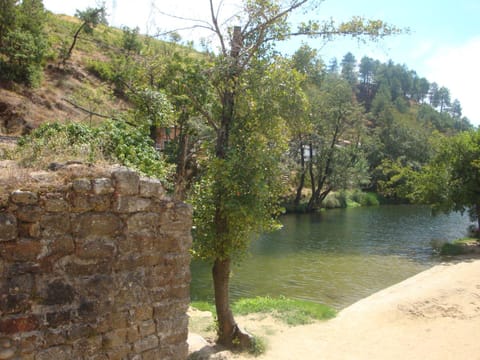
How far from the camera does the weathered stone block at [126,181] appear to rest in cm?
462

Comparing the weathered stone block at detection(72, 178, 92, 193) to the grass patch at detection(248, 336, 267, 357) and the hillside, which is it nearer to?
the grass patch at detection(248, 336, 267, 357)

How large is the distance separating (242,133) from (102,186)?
13.0ft

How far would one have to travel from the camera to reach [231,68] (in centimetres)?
792

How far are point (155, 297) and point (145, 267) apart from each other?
0.41 meters

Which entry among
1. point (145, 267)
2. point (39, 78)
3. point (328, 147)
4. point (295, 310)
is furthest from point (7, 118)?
point (328, 147)

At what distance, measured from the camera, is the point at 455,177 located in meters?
20.6

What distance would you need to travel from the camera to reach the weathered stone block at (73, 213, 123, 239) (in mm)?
4348

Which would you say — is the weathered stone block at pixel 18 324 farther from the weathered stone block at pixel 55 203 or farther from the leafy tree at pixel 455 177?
the leafy tree at pixel 455 177

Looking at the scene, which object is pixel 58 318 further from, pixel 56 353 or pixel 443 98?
pixel 443 98

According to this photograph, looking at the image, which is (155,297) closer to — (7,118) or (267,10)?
(267,10)

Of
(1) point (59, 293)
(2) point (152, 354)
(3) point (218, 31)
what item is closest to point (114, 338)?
(2) point (152, 354)

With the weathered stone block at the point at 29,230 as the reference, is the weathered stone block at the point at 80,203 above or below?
above

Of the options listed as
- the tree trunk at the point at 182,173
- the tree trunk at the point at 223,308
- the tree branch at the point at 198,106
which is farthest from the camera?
the tree branch at the point at 198,106

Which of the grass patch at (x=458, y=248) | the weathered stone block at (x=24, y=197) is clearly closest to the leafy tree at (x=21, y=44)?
the grass patch at (x=458, y=248)
